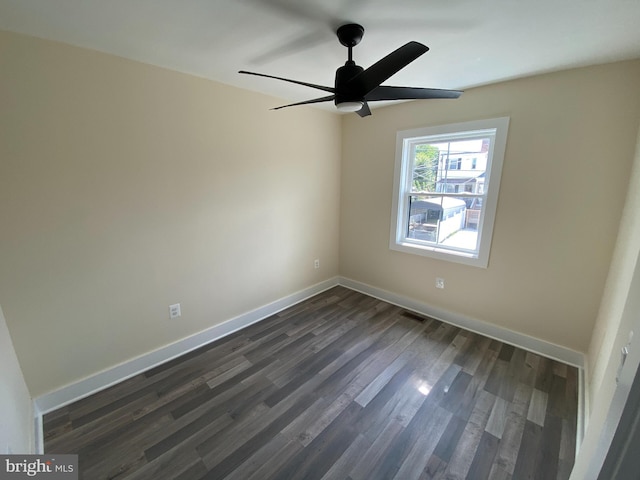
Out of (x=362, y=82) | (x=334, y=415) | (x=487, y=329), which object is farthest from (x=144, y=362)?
(x=487, y=329)

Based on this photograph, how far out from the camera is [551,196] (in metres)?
2.16

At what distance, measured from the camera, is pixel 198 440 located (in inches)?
62.8

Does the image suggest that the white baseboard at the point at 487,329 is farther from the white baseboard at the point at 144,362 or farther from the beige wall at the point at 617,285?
the white baseboard at the point at 144,362

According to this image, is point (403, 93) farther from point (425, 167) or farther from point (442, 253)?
point (442, 253)

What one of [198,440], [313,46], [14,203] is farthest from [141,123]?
[198,440]

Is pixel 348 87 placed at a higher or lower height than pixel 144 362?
higher

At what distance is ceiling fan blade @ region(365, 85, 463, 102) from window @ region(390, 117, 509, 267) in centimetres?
112

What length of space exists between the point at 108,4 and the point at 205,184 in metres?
1.24

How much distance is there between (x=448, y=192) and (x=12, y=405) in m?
3.60

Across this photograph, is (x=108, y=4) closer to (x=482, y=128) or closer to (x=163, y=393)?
(x=163, y=393)

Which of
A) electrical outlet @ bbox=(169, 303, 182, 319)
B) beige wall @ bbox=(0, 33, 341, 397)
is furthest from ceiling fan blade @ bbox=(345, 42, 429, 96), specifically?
electrical outlet @ bbox=(169, 303, 182, 319)

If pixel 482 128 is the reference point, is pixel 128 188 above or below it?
below

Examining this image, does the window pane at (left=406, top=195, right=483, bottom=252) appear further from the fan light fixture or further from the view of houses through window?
the fan light fixture

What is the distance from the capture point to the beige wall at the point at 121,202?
1.58 metres
